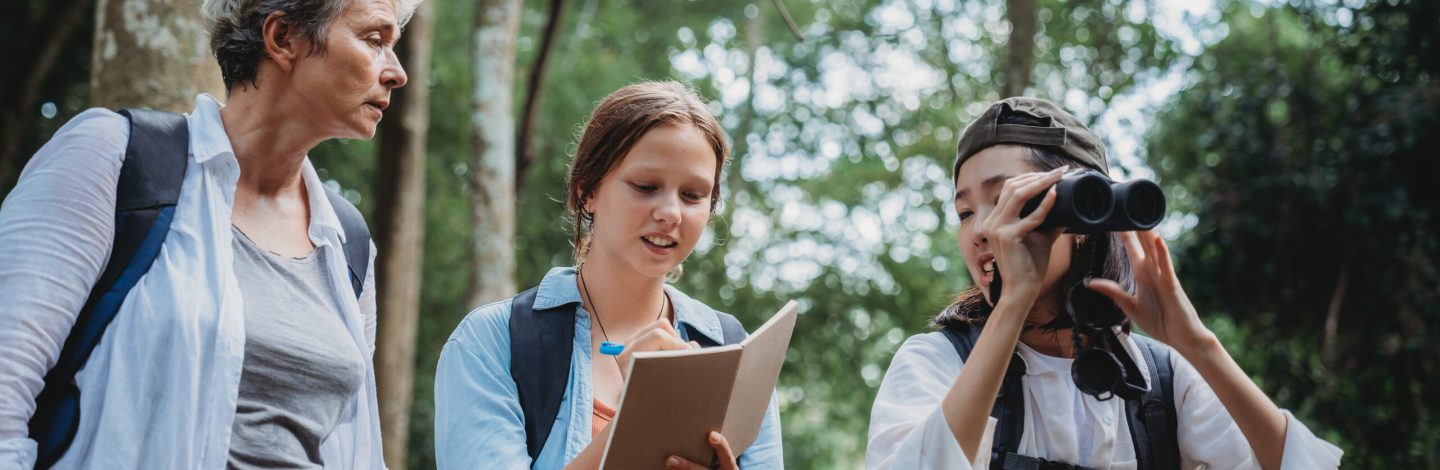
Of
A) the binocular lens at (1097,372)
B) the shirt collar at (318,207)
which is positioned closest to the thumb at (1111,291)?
the binocular lens at (1097,372)

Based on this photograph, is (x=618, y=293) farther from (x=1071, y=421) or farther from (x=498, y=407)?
(x=1071, y=421)

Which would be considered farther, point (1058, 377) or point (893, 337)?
point (893, 337)

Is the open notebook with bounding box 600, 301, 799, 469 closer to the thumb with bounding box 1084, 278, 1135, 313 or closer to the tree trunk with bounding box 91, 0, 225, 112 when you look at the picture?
the thumb with bounding box 1084, 278, 1135, 313

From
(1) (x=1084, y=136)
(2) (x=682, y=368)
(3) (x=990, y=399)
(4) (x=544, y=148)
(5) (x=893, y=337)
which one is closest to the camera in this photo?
(2) (x=682, y=368)

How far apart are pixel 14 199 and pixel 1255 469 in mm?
2356

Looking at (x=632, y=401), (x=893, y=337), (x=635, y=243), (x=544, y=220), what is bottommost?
(x=893, y=337)

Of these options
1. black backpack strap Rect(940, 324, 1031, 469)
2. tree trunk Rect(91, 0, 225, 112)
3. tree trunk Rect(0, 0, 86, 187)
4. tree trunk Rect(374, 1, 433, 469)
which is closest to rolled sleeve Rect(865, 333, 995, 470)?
black backpack strap Rect(940, 324, 1031, 469)

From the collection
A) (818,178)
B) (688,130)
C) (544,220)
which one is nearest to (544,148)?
(544,220)

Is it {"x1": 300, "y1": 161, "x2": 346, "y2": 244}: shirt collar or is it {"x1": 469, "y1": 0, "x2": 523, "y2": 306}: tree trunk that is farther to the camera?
{"x1": 469, "y1": 0, "x2": 523, "y2": 306}: tree trunk

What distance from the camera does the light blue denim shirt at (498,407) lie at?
7.83ft

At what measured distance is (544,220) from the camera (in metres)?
14.5

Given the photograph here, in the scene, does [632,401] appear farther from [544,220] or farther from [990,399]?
→ [544,220]

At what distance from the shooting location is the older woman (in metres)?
2.07

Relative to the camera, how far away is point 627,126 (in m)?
2.65
